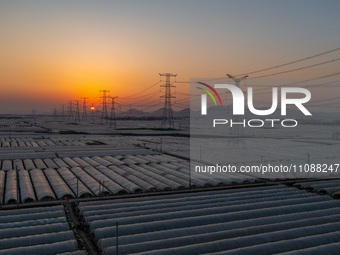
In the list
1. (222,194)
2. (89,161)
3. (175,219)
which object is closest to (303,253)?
(175,219)

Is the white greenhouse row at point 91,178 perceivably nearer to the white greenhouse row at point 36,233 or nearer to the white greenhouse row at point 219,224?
the white greenhouse row at point 219,224

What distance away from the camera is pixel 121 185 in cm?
1535

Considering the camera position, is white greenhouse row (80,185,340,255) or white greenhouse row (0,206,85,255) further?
white greenhouse row (80,185,340,255)

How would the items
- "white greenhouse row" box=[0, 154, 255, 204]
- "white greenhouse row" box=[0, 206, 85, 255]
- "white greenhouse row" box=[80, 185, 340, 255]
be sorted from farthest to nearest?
1. "white greenhouse row" box=[0, 154, 255, 204]
2. "white greenhouse row" box=[80, 185, 340, 255]
3. "white greenhouse row" box=[0, 206, 85, 255]

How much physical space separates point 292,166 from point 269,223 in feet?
39.9

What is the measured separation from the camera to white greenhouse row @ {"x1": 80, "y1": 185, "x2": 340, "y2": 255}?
25.5ft

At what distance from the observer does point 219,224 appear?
30.5 feet

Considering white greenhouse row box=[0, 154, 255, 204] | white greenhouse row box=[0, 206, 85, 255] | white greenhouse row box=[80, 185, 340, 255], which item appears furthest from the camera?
white greenhouse row box=[0, 154, 255, 204]

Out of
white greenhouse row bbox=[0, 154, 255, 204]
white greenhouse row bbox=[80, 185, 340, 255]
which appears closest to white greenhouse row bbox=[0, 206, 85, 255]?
white greenhouse row bbox=[80, 185, 340, 255]

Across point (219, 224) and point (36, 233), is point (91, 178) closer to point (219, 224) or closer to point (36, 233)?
point (36, 233)

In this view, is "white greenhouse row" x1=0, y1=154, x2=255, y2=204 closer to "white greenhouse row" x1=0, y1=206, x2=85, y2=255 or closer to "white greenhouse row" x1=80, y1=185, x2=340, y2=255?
"white greenhouse row" x1=80, y1=185, x2=340, y2=255

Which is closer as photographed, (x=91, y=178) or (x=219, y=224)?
(x=219, y=224)

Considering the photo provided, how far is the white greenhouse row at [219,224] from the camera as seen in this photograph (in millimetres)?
7784

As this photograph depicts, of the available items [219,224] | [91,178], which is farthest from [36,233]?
[91,178]
